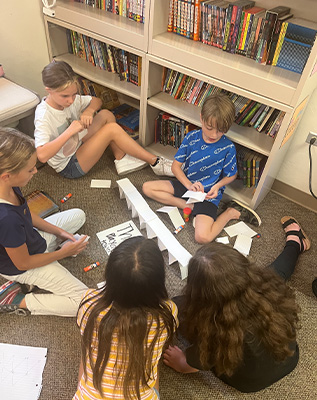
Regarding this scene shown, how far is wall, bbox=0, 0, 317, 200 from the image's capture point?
1945 mm

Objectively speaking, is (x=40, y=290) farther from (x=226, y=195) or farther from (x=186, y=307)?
(x=226, y=195)

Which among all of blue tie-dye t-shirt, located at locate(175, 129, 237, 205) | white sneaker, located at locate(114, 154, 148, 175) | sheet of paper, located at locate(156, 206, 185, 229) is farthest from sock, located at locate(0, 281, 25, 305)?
blue tie-dye t-shirt, located at locate(175, 129, 237, 205)

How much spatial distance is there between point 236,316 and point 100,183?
1.36m

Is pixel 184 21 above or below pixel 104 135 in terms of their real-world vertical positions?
above

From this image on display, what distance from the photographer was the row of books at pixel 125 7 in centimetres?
194

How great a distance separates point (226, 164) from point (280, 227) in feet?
1.66

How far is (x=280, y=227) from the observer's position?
1961mm

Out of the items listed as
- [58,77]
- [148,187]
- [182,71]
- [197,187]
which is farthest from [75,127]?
[197,187]

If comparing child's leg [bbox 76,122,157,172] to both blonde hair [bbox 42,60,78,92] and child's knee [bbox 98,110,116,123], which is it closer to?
child's knee [bbox 98,110,116,123]

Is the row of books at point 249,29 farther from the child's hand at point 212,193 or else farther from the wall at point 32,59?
the child's hand at point 212,193

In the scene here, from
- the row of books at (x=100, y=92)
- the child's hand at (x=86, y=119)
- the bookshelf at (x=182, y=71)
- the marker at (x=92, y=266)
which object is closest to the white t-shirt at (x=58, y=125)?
the child's hand at (x=86, y=119)

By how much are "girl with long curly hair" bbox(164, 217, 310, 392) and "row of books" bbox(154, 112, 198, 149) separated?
126 cm

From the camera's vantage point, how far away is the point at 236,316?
101 cm

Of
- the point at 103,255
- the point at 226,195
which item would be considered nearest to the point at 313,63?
the point at 226,195
